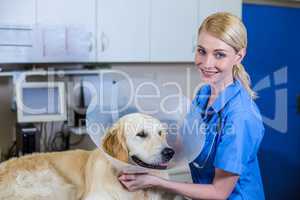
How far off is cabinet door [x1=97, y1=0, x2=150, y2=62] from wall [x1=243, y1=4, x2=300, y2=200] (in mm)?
985

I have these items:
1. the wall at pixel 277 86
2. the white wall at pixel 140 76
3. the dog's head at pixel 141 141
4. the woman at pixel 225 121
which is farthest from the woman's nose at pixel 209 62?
the wall at pixel 277 86

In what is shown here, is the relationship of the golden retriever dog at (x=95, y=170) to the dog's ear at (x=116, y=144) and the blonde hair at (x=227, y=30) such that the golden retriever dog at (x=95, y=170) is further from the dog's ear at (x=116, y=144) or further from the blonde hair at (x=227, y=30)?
the blonde hair at (x=227, y=30)

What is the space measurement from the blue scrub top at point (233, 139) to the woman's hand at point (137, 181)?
22 centimetres

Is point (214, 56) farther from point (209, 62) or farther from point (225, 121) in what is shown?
point (225, 121)

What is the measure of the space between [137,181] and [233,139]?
1.06 feet

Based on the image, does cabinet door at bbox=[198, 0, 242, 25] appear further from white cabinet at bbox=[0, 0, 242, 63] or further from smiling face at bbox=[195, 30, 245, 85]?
smiling face at bbox=[195, 30, 245, 85]

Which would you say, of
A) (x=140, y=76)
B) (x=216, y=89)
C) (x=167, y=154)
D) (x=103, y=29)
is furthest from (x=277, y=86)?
(x=167, y=154)

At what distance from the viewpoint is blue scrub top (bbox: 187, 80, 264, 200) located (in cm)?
121

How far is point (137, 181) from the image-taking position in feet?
3.62

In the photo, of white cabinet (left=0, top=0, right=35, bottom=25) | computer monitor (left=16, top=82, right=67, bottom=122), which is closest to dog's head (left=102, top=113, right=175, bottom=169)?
computer monitor (left=16, top=82, right=67, bottom=122)

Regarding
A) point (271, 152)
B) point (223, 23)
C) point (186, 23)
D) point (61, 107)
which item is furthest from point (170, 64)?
point (223, 23)

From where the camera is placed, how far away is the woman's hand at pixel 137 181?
1.10 meters

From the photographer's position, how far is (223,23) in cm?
121

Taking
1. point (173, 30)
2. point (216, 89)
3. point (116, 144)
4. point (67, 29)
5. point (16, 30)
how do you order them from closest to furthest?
point (116, 144), point (216, 89), point (16, 30), point (67, 29), point (173, 30)
